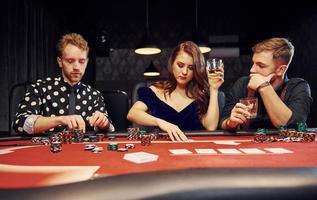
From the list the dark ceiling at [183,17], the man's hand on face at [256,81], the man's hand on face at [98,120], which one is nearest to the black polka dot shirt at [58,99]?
the man's hand on face at [98,120]

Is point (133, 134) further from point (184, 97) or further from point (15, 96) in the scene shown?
point (15, 96)

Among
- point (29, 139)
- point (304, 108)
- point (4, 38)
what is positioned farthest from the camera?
point (4, 38)

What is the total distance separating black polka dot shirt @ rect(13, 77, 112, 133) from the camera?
8.04 feet

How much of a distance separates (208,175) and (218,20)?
8709 millimetres

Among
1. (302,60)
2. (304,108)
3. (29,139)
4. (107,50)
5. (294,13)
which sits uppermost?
(294,13)

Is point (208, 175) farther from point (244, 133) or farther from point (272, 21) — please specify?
point (272, 21)

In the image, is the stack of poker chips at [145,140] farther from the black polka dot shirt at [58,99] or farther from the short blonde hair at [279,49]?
the short blonde hair at [279,49]

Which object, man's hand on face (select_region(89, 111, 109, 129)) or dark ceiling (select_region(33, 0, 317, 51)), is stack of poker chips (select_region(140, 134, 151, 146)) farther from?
dark ceiling (select_region(33, 0, 317, 51))

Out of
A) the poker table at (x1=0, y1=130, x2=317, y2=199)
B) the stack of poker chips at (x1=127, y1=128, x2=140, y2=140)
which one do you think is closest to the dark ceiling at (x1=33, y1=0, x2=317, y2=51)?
the stack of poker chips at (x1=127, y1=128, x2=140, y2=140)

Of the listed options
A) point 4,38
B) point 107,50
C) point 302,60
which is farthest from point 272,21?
point 4,38

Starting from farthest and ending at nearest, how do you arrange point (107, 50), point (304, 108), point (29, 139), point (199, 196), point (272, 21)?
point (107, 50) → point (272, 21) → point (304, 108) → point (29, 139) → point (199, 196)

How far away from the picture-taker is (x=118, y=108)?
112 inches

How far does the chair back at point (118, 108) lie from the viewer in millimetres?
2816

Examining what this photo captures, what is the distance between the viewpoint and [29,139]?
178 centimetres
